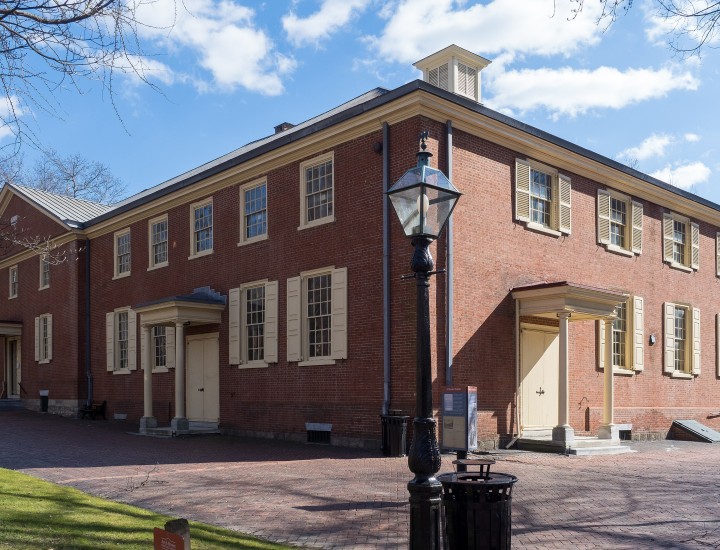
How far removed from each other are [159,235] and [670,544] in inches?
736

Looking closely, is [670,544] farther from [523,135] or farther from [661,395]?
[661,395]

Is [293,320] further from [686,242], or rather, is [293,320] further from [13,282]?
[13,282]

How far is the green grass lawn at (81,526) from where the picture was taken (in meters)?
6.95

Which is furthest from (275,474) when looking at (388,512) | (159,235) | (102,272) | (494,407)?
(102,272)

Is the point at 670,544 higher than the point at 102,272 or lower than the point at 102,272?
lower

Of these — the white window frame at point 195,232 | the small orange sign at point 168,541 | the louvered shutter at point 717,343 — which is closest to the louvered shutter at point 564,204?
the louvered shutter at point 717,343

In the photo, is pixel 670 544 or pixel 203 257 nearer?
pixel 670 544

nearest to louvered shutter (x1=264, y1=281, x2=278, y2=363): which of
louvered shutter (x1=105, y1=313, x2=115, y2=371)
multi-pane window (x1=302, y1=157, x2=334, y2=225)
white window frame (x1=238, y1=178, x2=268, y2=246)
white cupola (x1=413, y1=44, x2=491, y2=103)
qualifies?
white window frame (x1=238, y1=178, x2=268, y2=246)

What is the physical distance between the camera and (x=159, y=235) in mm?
23547

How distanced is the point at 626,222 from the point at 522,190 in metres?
4.98

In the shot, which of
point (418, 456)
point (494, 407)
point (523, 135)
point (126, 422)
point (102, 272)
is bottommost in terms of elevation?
point (126, 422)

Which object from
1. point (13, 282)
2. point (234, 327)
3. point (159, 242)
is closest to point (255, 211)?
point (234, 327)

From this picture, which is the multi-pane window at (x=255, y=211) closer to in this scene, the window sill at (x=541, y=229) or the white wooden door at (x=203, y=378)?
the white wooden door at (x=203, y=378)

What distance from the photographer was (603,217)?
19.9 m
